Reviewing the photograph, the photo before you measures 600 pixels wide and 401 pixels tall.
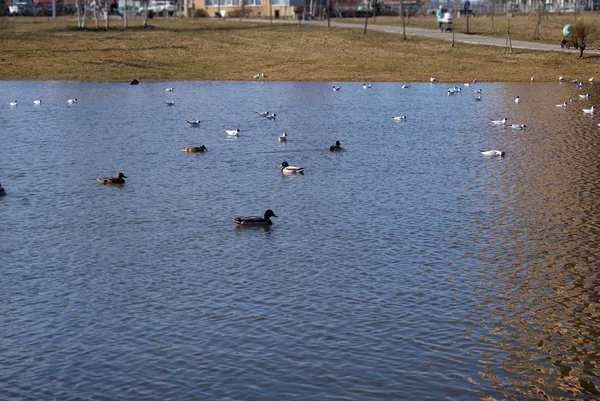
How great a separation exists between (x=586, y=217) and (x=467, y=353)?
1225 cm

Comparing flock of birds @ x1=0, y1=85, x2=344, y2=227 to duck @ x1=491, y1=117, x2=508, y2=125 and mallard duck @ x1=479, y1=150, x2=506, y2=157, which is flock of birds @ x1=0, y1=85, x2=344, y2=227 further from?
duck @ x1=491, y1=117, x2=508, y2=125

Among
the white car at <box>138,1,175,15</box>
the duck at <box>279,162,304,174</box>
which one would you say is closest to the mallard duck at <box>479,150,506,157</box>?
the duck at <box>279,162,304,174</box>

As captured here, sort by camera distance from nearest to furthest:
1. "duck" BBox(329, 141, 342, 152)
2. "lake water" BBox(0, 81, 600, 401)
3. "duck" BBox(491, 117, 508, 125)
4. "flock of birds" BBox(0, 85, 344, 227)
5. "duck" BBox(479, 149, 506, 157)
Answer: "lake water" BBox(0, 81, 600, 401) → "flock of birds" BBox(0, 85, 344, 227) → "duck" BBox(479, 149, 506, 157) → "duck" BBox(329, 141, 342, 152) → "duck" BBox(491, 117, 508, 125)

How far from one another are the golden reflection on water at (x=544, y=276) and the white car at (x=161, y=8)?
13069 centimetres

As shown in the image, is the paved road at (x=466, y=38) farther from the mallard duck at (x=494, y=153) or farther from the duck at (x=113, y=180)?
Answer: the duck at (x=113, y=180)

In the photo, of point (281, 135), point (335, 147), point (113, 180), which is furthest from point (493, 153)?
point (113, 180)

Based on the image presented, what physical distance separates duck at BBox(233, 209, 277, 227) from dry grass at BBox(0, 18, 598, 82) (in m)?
51.2

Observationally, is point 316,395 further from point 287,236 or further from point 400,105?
point 400,105

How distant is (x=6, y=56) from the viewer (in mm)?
84312

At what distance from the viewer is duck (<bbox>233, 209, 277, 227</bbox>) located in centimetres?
2602

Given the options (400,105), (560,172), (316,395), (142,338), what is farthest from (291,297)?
(400,105)

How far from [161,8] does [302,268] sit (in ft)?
500

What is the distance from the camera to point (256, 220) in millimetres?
26000

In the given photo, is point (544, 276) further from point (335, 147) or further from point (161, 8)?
point (161, 8)
